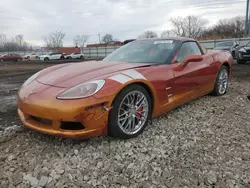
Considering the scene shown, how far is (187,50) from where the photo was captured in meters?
3.83

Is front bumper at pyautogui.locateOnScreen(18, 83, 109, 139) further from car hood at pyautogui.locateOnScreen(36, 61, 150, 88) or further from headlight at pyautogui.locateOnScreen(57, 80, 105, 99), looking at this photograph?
car hood at pyautogui.locateOnScreen(36, 61, 150, 88)

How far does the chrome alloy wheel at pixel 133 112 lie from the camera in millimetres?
2658

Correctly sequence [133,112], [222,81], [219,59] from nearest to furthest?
[133,112], [219,59], [222,81]

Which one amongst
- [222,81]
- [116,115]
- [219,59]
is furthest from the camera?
[222,81]

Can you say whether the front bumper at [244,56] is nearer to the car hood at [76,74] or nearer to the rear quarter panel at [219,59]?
the rear quarter panel at [219,59]

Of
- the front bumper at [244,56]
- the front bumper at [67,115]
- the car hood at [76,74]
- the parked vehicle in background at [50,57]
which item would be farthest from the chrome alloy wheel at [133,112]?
the parked vehicle in background at [50,57]

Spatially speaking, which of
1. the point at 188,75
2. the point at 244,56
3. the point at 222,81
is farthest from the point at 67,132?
the point at 244,56

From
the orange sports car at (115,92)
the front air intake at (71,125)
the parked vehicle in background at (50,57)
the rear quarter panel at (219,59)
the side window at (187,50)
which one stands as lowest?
the front air intake at (71,125)

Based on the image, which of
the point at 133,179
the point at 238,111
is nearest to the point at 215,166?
the point at 133,179

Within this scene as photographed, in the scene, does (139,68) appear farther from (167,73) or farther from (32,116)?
(32,116)

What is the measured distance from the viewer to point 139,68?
2.90 m

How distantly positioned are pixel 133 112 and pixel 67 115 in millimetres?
839

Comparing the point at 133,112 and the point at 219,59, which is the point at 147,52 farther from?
the point at 219,59

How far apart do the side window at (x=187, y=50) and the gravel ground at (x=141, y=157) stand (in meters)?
0.98
